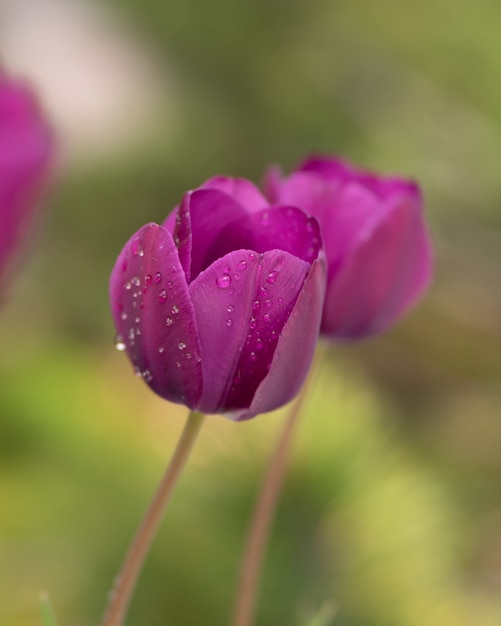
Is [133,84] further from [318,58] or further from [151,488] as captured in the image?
[151,488]

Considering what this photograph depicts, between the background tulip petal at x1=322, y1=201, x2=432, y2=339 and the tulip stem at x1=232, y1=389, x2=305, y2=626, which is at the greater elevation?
the background tulip petal at x1=322, y1=201, x2=432, y2=339

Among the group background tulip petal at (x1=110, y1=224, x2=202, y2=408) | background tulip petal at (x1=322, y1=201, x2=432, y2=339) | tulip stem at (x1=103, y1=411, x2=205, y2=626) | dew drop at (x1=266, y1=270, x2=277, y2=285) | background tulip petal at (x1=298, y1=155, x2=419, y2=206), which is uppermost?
background tulip petal at (x1=298, y1=155, x2=419, y2=206)

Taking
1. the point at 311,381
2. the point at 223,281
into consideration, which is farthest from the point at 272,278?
the point at 311,381

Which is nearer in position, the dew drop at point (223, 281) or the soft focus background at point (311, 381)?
the dew drop at point (223, 281)

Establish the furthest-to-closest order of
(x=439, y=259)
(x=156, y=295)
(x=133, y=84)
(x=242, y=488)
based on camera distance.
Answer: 1. (x=133, y=84)
2. (x=439, y=259)
3. (x=242, y=488)
4. (x=156, y=295)

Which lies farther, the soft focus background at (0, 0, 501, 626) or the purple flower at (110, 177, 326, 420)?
the soft focus background at (0, 0, 501, 626)

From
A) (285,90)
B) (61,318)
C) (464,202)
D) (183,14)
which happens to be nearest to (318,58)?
(285,90)
